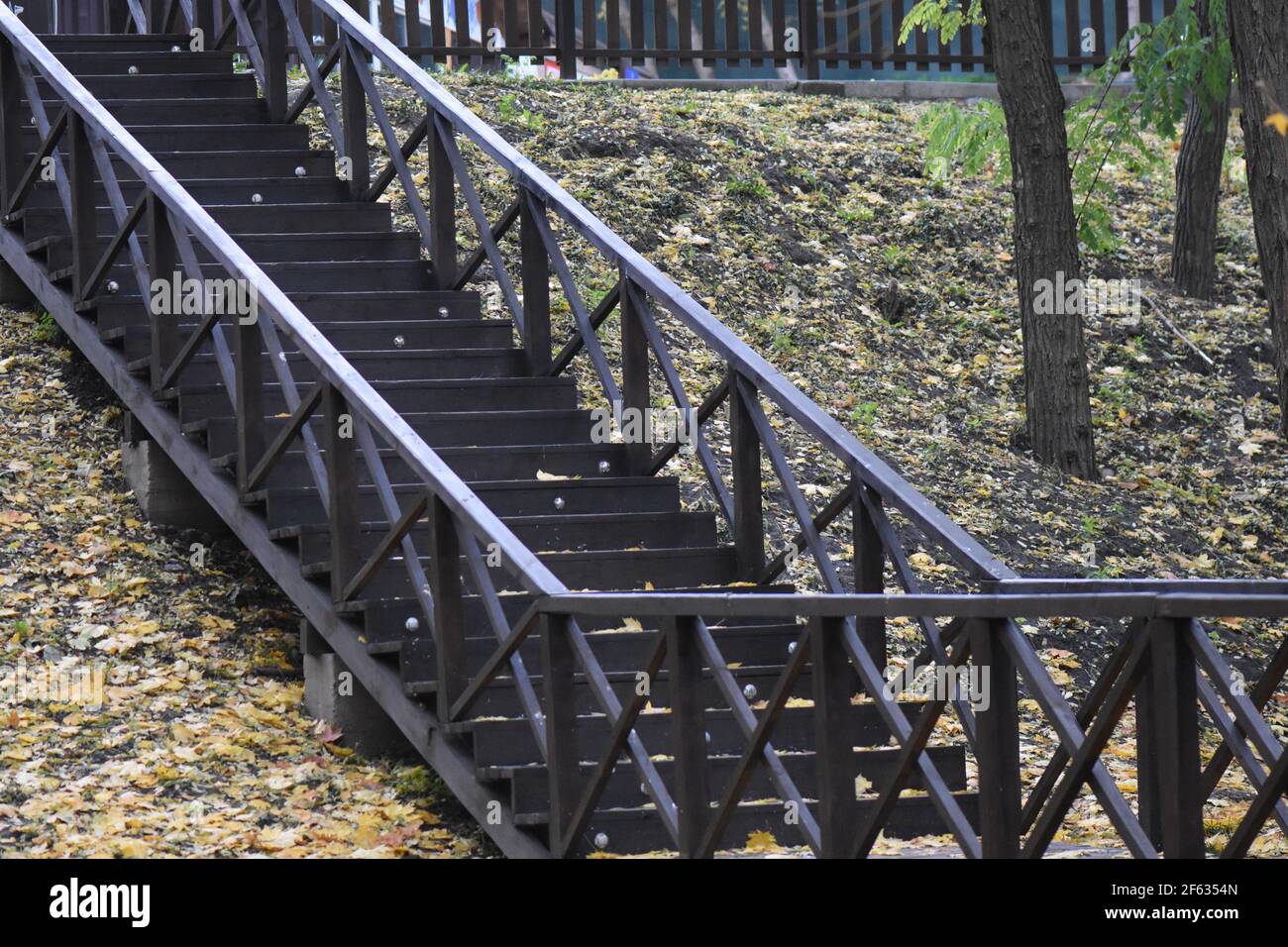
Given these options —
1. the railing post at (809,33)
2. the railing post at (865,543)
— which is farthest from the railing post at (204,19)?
the railing post at (865,543)

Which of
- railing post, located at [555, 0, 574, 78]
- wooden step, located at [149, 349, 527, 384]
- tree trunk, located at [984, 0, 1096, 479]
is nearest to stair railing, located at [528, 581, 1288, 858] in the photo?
Result: wooden step, located at [149, 349, 527, 384]

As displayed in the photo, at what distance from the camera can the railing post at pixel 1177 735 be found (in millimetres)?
3598

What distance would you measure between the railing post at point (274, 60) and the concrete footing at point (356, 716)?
4.53 meters

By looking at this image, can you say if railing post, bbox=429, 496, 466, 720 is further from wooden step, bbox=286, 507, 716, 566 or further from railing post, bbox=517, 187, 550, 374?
railing post, bbox=517, 187, 550, 374

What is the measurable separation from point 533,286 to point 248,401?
1.78 meters

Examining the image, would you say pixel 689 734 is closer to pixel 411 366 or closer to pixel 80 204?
pixel 411 366

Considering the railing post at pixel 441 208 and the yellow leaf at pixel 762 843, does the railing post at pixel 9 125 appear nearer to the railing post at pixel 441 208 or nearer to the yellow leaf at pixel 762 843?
the railing post at pixel 441 208

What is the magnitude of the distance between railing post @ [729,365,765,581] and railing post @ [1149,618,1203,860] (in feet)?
11.3

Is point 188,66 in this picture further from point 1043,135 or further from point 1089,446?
point 1089,446

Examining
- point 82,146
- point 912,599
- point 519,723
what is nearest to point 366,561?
point 519,723

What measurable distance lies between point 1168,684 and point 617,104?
10760 mm

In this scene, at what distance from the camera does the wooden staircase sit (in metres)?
6.08

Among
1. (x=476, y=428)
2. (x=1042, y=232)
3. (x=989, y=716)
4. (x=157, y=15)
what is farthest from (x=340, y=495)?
(x=157, y=15)

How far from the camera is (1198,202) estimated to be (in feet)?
42.2
